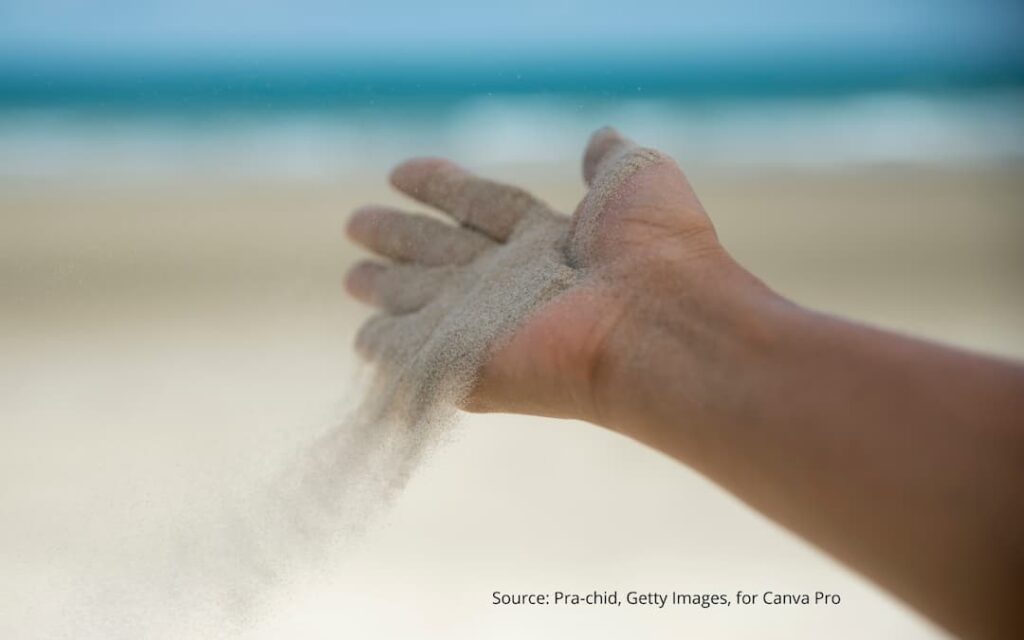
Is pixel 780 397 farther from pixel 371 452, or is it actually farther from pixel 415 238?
pixel 415 238

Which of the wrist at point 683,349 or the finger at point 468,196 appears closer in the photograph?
the wrist at point 683,349

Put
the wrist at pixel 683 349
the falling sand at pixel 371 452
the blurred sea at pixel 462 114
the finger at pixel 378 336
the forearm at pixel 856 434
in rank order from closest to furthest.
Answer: the forearm at pixel 856 434, the wrist at pixel 683 349, the falling sand at pixel 371 452, the finger at pixel 378 336, the blurred sea at pixel 462 114

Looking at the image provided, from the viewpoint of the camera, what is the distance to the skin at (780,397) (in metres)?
0.66

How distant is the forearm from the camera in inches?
25.6

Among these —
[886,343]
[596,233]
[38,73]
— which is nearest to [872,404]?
[886,343]

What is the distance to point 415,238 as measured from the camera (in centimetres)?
117

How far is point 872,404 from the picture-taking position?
0.70 m

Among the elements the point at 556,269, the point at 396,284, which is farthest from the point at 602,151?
the point at 396,284

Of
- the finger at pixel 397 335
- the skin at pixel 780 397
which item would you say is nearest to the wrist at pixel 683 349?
the skin at pixel 780 397

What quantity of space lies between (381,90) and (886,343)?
1.39 metres

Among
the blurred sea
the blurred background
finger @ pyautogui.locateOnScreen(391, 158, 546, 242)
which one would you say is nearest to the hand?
finger @ pyautogui.locateOnScreen(391, 158, 546, 242)

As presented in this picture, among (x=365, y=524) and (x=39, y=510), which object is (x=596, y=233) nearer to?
(x=365, y=524)

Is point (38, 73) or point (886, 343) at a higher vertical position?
point (38, 73)

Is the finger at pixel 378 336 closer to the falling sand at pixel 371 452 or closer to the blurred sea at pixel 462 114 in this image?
the falling sand at pixel 371 452
